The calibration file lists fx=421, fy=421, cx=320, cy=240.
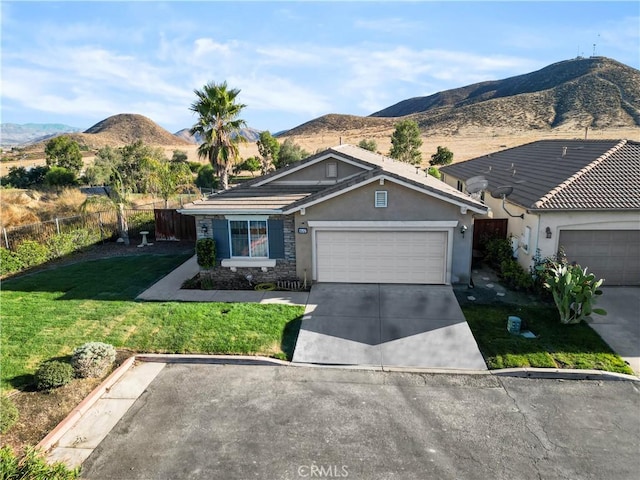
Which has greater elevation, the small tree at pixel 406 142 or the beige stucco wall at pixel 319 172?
the small tree at pixel 406 142

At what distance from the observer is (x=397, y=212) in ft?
45.5

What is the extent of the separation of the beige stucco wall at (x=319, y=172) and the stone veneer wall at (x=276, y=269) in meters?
2.81

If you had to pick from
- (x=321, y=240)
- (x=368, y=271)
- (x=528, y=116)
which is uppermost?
(x=528, y=116)

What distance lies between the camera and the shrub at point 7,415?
24.2 feet

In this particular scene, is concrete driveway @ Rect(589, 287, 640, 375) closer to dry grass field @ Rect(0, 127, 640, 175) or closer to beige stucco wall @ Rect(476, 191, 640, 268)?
beige stucco wall @ Rect(476, 191, 640, 268)

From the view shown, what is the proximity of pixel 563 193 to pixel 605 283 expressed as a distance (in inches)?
130

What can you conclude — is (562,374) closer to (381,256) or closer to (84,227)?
(381,256)

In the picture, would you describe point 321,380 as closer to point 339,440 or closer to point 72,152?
point 339,440

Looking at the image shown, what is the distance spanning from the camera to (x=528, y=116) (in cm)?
8038

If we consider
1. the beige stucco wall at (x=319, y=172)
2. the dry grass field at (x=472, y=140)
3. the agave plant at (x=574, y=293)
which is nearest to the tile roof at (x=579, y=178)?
the agave plant at (x=574, y=293)

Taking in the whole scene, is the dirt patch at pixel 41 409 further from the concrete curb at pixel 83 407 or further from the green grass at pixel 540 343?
the green grass at pixel 540 343

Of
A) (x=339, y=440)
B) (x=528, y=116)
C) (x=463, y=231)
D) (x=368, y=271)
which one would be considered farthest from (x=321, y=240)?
(x=528, y=116)

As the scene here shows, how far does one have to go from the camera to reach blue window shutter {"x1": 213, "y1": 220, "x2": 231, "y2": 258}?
47.9 feet

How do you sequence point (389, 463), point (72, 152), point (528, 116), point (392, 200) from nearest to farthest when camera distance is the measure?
point (389, 463)
point (392, 200)
point (72, 152)
point (528, 116)
